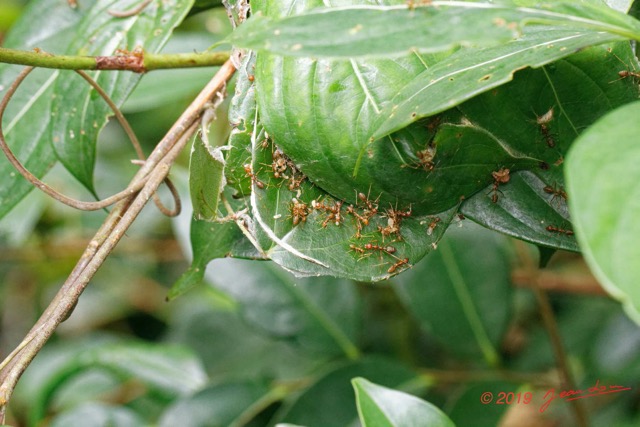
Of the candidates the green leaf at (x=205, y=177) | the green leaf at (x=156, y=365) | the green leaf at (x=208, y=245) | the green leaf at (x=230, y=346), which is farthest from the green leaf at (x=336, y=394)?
the green leaf at (x=205, y=177)

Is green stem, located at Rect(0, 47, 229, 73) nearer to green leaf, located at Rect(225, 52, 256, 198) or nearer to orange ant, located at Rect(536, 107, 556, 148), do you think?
green leaf, located at Rect(225, 52, 256, 198)

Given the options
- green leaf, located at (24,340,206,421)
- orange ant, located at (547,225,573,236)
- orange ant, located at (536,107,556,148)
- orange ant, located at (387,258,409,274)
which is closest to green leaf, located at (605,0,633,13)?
orange ant, located at (536,107,556,148)

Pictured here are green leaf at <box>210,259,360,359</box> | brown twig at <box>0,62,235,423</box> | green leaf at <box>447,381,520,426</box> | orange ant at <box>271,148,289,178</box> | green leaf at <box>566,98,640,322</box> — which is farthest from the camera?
green leaf at <box>210,259,360,359</box>

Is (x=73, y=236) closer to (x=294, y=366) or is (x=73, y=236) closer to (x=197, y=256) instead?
(x=294, y=366)

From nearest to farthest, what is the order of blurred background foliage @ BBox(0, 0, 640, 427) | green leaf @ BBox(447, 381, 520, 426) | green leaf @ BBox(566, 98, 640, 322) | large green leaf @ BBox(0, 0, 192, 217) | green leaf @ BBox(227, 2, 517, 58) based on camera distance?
1. green leaf @ BBox(566, 98, 640, 322)
2. green leaf @ BBox(227, 2, 517, 58)
3. large green leaf @ BBox(0, 0, 192, 217)
4. green leaf @ BBox(447, 381, 520, 426)
5. blurred background foliage @ BBox(0, 0, 640, 427)

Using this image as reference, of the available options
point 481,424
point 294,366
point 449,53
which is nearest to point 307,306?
point 294,366
